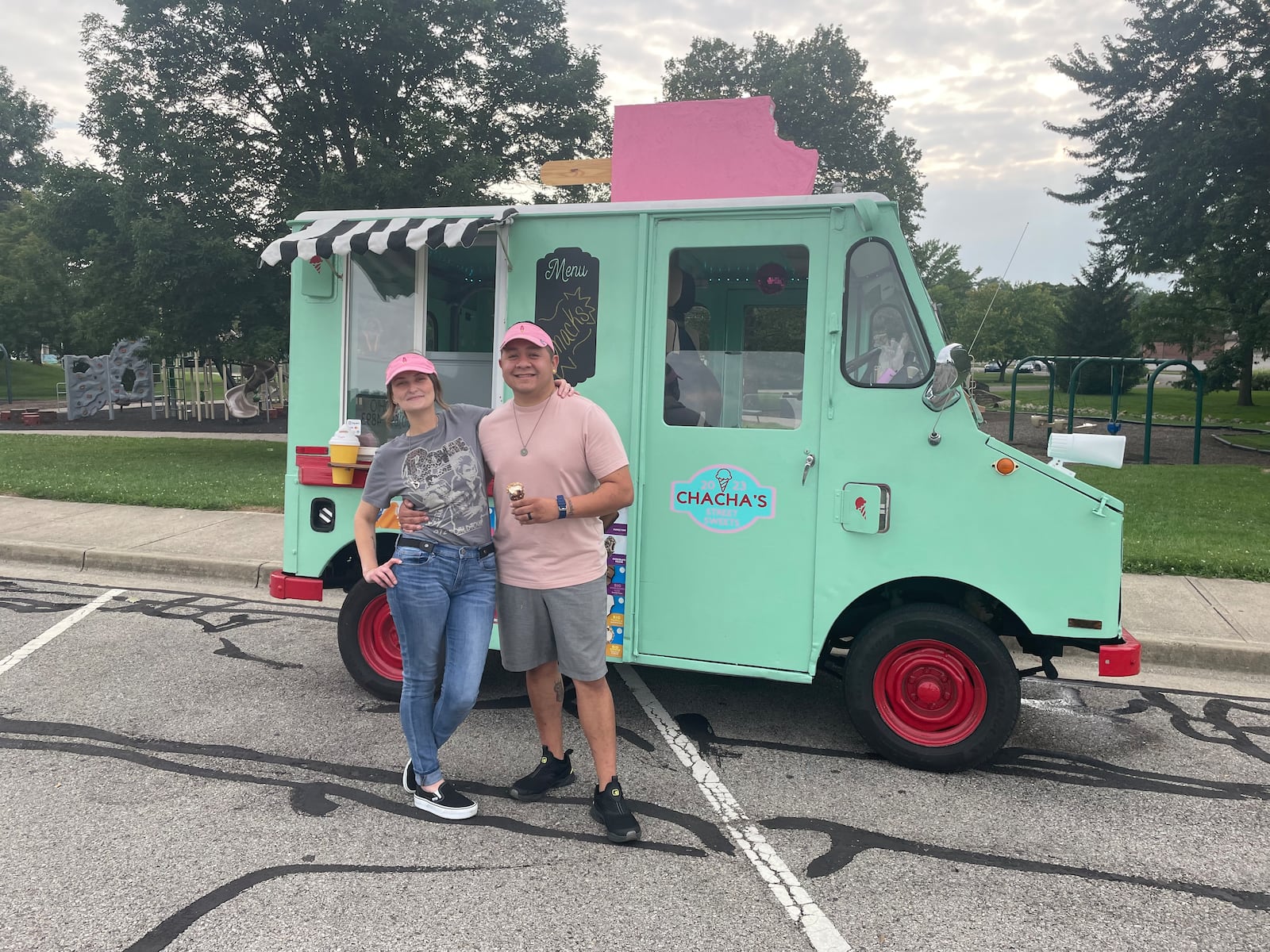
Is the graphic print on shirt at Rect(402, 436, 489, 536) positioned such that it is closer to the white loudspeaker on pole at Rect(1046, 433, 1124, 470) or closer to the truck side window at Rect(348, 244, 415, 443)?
the truck side window at Rect(348, 244, 415, 443)

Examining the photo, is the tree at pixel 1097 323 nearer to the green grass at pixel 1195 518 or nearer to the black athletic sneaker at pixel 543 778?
the green grass at pixel 1195 518

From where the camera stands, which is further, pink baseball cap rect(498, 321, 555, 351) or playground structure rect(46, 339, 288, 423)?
playground structure rect(46, 339, 288, 423)

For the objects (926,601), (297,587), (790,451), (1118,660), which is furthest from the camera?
(297,587)

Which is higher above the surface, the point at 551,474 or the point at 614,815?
the point at 551,474

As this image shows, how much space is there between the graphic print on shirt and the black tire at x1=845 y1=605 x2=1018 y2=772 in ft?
5.83

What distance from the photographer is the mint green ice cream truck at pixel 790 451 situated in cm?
A: 357

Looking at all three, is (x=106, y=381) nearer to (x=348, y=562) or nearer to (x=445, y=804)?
(x=348, y=562)

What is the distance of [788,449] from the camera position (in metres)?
3.72

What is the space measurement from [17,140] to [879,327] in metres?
Answer: 58.6

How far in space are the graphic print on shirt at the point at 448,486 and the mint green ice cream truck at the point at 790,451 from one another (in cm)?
94

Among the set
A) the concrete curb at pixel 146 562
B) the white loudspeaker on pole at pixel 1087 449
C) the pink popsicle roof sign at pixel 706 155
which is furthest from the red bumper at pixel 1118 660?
the concrete curb at pixel 146 562

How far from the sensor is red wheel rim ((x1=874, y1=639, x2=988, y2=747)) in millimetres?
3691

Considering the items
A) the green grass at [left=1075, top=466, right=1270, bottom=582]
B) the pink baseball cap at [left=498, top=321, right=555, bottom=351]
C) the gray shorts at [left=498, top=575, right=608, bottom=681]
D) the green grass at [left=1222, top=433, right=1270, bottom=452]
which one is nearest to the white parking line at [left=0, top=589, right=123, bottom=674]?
the gray shorts at [left=498, top=575, right=608, bottom=681]

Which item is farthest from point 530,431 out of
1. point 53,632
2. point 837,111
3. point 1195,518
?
point 837,111
